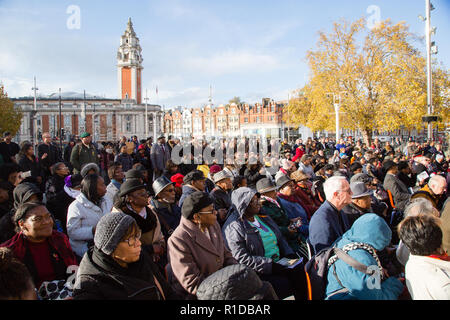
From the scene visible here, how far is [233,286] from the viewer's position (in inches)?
78.4

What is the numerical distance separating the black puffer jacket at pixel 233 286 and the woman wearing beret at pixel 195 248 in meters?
1.10

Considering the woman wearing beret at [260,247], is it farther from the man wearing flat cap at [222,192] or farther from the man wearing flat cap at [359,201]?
the man wearing flat cap at [222,192]

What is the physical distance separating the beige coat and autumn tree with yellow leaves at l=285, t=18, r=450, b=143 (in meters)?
24.3

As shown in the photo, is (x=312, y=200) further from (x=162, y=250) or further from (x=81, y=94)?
(x=81, y=94)

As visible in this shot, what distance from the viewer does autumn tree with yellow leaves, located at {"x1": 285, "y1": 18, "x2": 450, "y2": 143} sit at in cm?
2517

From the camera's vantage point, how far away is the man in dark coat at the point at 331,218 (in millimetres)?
3877

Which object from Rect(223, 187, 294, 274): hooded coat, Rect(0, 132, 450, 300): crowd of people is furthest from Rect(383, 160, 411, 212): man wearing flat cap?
Rect(223, 187, 294, 274): hooded coat

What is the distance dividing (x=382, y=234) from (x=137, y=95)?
285 ft

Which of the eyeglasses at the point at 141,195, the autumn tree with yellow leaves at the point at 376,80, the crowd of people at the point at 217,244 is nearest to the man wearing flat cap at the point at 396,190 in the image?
the crowd of people at the point at 217,244

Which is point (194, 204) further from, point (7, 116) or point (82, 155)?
point (7, 116)

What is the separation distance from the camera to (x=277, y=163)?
1068cm

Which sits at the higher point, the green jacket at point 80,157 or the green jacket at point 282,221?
the green jacket at point 80,157

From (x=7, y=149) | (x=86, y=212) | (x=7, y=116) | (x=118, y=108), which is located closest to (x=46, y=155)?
(x=7, y=149)
